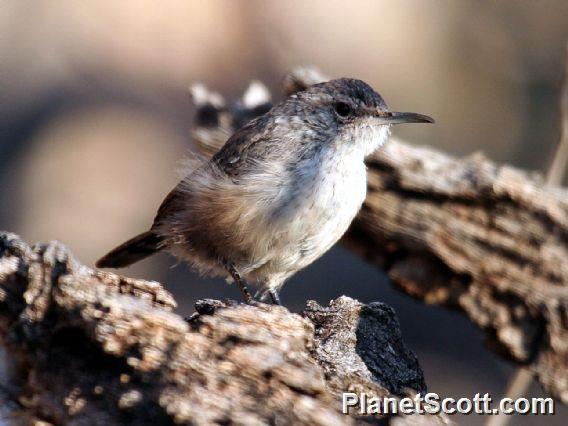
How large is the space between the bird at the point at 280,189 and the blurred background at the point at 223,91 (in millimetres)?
3540

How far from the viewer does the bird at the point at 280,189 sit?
5.20 metres

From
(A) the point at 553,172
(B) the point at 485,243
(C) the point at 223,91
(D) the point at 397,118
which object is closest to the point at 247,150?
(D) the point at 397,118

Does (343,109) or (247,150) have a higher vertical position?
(343,109)

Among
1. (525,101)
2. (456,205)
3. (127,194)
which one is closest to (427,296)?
(456,205)

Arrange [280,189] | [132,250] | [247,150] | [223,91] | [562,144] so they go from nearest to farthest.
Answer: [280,189] < [247,150] < [562,144] < [132,250] < [223,91]

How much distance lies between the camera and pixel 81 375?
3748 mm

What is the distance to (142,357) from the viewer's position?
365cm

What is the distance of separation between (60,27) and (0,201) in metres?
2.88

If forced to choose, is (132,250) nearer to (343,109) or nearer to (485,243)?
(343,109)

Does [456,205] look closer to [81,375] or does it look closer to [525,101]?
[81,375]

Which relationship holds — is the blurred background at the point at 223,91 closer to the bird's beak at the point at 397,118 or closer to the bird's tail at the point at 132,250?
the bird's tail at the point at 132,250

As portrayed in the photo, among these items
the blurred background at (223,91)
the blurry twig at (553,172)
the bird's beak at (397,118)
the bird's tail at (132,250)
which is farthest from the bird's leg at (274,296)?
the blurred background at (223,91)

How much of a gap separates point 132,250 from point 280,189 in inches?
62.5

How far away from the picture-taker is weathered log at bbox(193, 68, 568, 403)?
5.96 m
